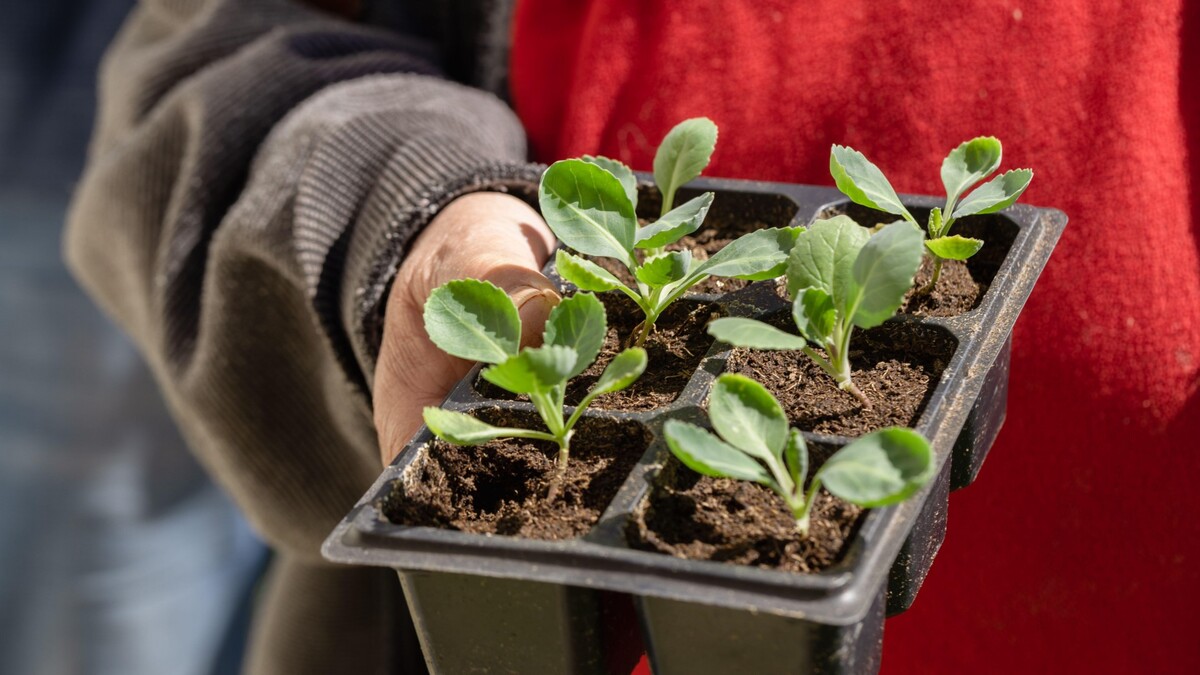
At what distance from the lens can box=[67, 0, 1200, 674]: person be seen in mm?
594

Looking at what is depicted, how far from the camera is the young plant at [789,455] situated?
346 mm

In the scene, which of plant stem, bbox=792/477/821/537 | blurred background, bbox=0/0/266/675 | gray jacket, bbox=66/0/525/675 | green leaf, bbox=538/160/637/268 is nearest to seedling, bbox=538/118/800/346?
green leaf, bbox=538/160/637/268

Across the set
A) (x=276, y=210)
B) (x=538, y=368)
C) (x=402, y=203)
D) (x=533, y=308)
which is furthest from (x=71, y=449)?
(x=538, y=368)

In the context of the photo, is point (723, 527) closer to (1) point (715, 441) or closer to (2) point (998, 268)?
(1) point (715, 441)

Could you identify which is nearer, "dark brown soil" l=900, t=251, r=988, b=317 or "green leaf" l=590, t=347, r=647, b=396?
"green leaf" l=590, t=347, r=647, b=396

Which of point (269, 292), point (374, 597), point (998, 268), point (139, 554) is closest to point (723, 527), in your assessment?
point (998, 268)

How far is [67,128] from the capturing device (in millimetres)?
1341

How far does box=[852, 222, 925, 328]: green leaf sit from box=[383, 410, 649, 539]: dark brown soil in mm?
102

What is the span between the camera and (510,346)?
0.43 meters

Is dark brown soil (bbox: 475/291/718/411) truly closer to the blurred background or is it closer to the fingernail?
the fingernail

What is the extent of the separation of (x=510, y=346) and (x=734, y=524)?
0.11 metres

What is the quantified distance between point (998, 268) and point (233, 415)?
1.94ft

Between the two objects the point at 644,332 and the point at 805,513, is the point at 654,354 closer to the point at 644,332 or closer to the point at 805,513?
the point at 644,332

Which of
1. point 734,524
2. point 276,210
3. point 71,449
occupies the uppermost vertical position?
point 734,524
